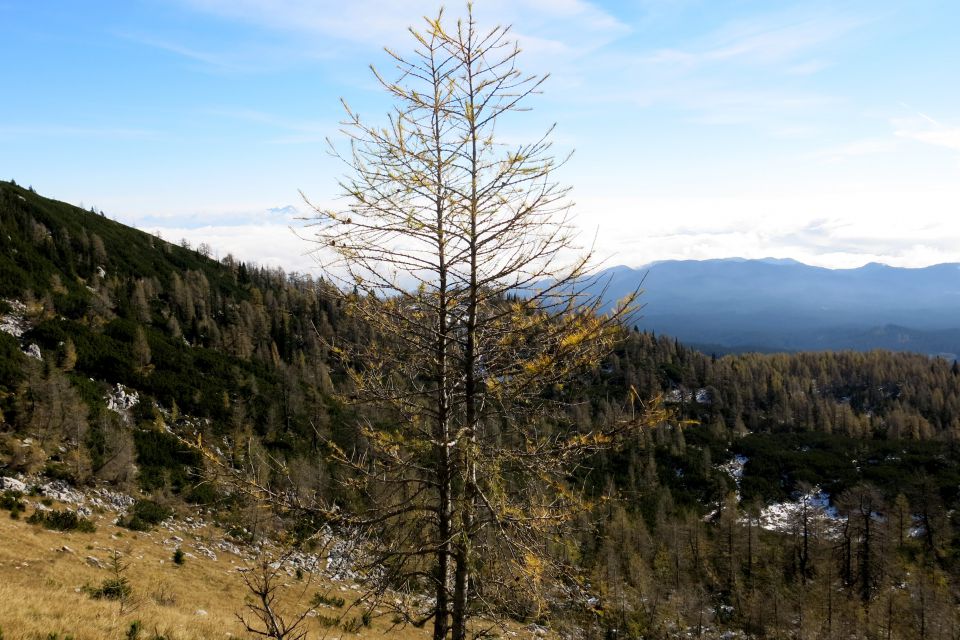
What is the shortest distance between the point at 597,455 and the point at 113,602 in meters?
21.6

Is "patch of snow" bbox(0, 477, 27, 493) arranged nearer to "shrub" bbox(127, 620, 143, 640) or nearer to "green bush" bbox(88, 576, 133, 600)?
"green bush" bbox(88, 576, 133, 600)

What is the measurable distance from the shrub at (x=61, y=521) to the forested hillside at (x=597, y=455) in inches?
298

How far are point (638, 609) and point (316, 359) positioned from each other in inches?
2740

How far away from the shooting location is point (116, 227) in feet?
397

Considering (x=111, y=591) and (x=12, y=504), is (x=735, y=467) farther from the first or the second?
(x=12, y=504)

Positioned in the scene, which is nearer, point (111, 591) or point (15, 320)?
point (111, 591)

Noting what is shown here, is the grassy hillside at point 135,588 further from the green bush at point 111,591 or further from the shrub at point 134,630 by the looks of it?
the green bush at point 111,591

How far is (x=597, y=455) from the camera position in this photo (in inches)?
1063

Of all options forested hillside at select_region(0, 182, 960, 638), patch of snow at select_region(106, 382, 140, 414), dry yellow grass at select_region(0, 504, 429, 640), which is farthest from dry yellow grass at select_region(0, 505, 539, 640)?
patch of snow at select_region(106, 382, 140, 414)

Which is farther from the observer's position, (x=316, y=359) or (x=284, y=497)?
(x=316, y=359)

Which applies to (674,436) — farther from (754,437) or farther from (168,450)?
(168,450)

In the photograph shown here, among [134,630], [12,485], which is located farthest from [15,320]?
[134,630]

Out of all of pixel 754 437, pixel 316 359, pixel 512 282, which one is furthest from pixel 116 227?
pixel 754 437

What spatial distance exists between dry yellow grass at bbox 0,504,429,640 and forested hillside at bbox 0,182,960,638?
11.9ft
